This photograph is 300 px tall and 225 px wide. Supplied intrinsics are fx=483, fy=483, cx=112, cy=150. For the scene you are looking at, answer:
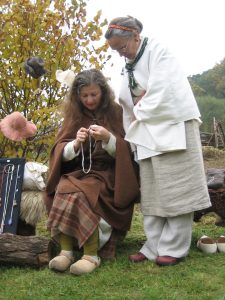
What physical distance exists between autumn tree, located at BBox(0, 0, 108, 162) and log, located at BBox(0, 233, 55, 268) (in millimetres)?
1406

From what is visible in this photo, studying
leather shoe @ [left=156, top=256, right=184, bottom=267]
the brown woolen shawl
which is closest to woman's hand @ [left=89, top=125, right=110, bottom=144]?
the brown woolen shawl

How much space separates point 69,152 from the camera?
3.45 meters

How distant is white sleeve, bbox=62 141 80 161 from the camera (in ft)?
11.2

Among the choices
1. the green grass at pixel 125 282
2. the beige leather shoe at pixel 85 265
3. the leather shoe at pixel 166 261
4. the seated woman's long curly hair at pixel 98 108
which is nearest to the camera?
the green grass at pixel 125 282

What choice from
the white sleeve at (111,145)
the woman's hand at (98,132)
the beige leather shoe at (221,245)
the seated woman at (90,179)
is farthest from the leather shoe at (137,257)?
the woman's hand at (98,132)

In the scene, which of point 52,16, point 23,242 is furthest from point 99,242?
point 52,16

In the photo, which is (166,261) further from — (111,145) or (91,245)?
(111,145)

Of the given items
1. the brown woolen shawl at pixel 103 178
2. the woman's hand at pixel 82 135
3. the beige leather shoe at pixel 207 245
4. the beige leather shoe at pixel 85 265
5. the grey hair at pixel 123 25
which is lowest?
the beige leather shoe at pixel 85 265

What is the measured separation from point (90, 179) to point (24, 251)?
2.17ft

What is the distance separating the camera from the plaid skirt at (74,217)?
3.20 m

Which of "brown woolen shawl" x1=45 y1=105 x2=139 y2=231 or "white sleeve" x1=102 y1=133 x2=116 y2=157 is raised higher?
"white sleeve" x1=102 y1=133 x2=116 y2=157

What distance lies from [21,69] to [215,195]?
2061 mm

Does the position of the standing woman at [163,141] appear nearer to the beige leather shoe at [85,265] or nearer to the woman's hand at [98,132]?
the woman's hand at [98,132]

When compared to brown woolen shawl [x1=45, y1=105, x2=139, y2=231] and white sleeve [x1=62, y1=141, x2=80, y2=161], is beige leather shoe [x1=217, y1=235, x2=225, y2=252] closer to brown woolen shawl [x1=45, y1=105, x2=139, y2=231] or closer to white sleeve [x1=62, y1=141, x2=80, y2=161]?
brown woolen shawl [x1=45, y1=105, x2=139, y2=231]
